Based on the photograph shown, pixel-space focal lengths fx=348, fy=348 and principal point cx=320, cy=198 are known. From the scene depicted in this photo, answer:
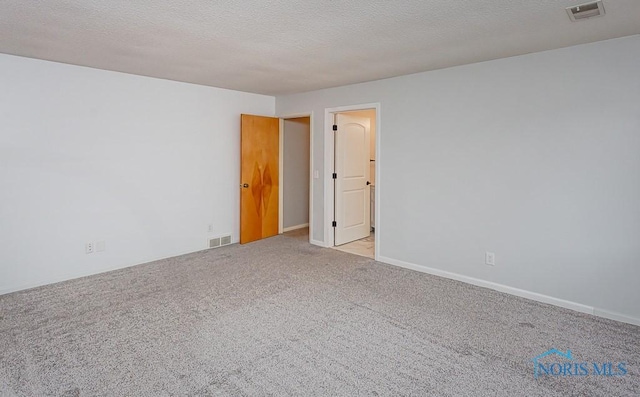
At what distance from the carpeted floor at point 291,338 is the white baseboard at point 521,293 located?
0.10 m

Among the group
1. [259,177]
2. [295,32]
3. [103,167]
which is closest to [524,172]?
[295,32]

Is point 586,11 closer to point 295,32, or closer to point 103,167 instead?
point 295,32

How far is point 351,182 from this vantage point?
5590mm

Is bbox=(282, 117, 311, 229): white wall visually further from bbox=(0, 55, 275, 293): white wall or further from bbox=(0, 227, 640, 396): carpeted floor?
bbox=(0, 227, 640, 396): carpeted floor

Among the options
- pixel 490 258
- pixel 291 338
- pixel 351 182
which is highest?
pixel 351 182

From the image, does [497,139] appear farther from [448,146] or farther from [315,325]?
[315,325]

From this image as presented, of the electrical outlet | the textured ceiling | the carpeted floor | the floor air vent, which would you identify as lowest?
the carpeted floor

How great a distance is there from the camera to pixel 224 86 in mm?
5004

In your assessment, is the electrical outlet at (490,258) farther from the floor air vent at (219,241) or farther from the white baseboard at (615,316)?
the floor air vent at (219,241)

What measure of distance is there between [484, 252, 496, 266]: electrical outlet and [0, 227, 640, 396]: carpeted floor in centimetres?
33

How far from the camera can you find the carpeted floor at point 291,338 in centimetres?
209

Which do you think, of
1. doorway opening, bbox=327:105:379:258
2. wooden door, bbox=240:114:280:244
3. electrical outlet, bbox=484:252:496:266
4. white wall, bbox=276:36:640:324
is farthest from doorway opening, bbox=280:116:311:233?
electrical outlet, bbox=484:252:496:266

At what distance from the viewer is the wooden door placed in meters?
5.41

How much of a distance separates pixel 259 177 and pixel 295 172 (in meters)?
0.91
